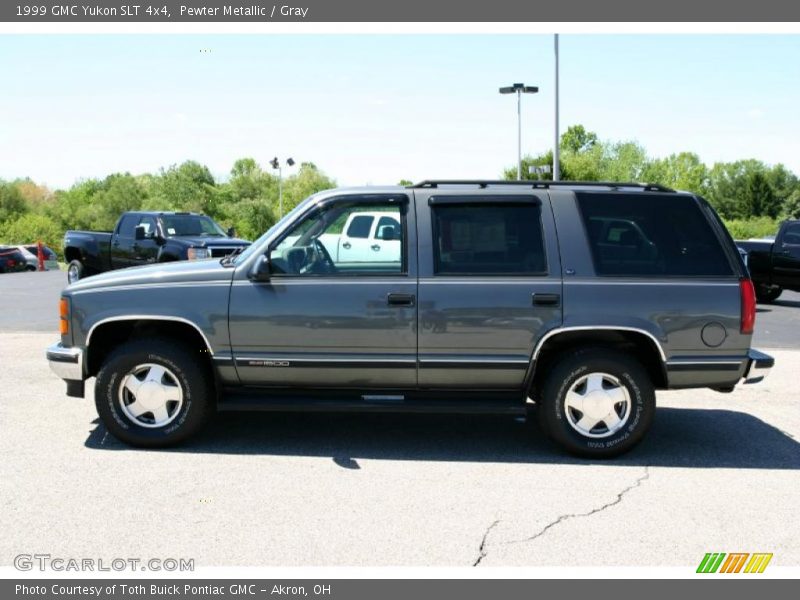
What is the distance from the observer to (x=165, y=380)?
6.04m

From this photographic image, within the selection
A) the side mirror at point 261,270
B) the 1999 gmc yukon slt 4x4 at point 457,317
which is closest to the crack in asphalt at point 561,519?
the 1999 gmc yukon slt 4x4 at point 457,317

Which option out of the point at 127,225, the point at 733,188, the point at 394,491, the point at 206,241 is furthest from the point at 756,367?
the point at 733,188

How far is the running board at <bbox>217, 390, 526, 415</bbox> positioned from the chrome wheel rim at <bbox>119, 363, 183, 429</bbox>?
339 mm

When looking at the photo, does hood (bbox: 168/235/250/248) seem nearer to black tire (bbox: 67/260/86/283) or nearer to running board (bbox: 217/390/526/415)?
black tire (bbox: 67/260/86/283)

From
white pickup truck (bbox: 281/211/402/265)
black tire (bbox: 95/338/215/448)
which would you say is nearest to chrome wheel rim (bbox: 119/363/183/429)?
black tire (bbox: 95/338/215/448)

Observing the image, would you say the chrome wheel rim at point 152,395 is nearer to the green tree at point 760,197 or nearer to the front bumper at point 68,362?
the front bumper at point 68,362

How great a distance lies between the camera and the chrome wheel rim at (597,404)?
230 inches

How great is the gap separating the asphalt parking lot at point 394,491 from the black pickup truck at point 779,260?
1033 cm

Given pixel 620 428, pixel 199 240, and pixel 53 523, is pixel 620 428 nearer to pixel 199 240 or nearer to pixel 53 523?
pixel 53 523

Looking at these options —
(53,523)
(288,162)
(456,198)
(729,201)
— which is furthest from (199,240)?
(729,201)

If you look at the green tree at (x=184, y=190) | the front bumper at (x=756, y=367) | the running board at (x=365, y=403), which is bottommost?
the running board at (x=365, y=403)

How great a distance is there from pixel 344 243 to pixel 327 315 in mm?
578

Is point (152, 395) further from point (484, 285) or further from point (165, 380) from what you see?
point (484, 285)

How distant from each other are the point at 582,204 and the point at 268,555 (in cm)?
333
